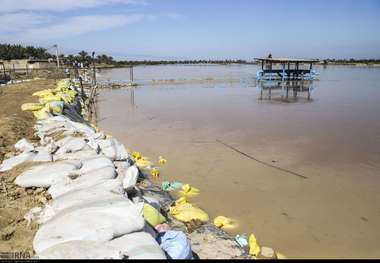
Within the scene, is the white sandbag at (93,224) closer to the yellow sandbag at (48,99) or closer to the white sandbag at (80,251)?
the white sandbag at (80,251)

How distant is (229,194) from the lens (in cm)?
527

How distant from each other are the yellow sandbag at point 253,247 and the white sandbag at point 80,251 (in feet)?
6.31

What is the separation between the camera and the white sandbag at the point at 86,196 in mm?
2883

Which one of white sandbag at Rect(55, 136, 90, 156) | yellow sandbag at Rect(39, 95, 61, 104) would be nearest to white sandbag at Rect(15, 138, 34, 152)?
white sandbag at Rect(55, 136, 90, 156)

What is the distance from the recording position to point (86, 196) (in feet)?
9.81

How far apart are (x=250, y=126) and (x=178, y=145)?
10.6ft

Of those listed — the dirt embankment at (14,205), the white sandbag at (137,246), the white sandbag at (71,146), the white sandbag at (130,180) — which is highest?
the white sandbag at (71,146)

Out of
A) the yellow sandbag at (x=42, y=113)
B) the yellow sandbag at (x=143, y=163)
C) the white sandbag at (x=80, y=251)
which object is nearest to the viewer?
the white sandbag at (x=80, y=251)

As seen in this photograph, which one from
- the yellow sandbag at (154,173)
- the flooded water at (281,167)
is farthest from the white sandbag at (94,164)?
the yellow sandbag at (154,173)

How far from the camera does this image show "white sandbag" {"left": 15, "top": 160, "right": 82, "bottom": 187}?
3625mm

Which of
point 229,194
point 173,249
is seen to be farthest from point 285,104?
point 173,249

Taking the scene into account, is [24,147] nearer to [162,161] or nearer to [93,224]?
[162,161]

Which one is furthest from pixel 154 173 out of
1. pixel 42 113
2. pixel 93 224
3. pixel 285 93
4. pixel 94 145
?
pixel 285 93

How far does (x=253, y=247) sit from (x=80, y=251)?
2.23 m
